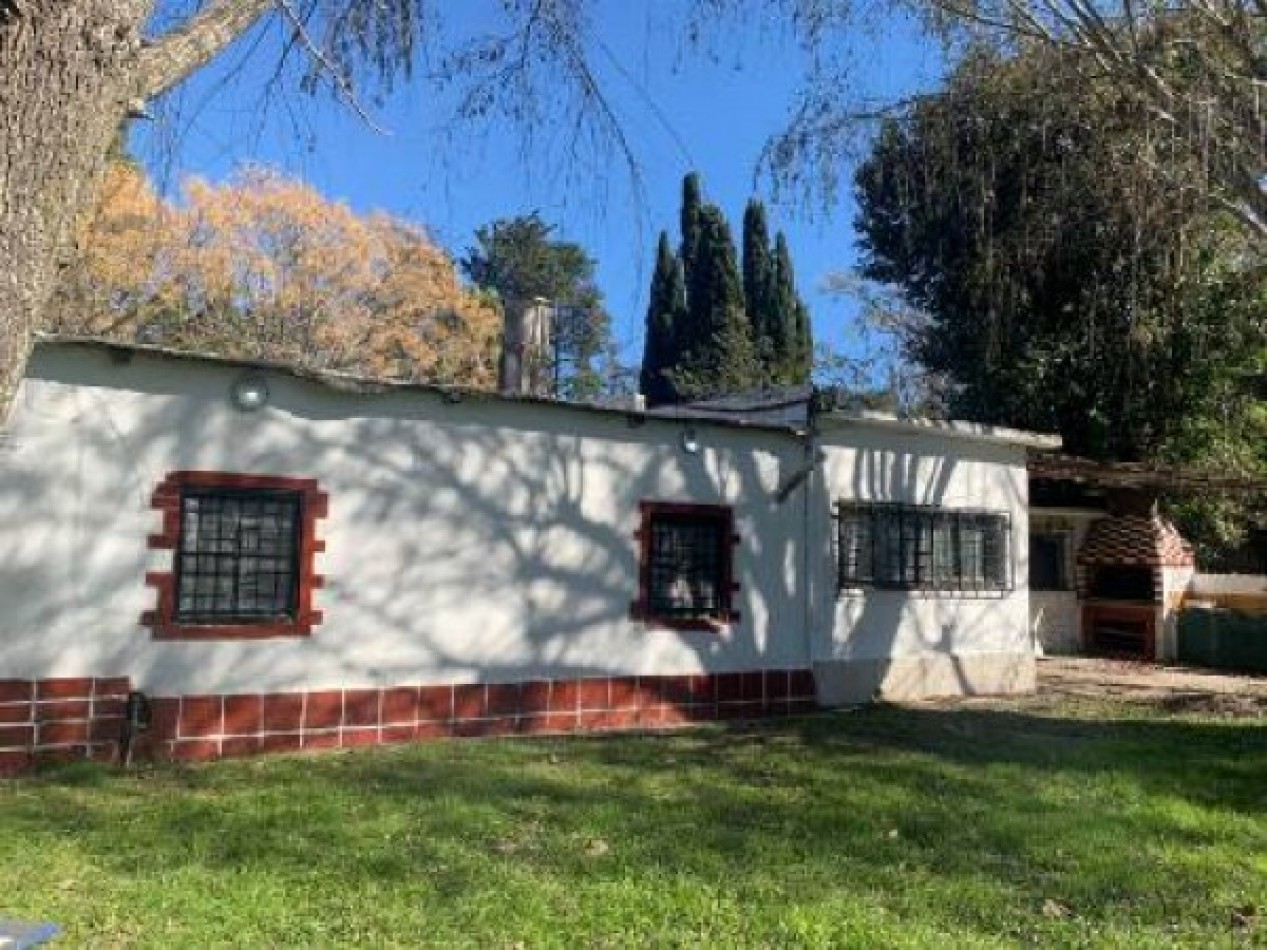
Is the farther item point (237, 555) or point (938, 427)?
point (938, 427)

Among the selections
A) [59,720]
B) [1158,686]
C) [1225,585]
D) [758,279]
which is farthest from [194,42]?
[758,279]

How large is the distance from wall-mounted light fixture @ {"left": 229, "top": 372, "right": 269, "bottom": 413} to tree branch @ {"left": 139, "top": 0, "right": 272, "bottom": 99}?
6.56 m

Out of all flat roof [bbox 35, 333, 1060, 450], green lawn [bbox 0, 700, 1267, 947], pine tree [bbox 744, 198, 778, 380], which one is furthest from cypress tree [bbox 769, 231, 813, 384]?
green lawn [bbox 0, 700, 1267, 947]

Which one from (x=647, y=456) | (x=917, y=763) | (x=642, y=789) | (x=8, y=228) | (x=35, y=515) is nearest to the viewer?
(x=8, y=228)

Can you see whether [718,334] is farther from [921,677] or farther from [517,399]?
[517,399]

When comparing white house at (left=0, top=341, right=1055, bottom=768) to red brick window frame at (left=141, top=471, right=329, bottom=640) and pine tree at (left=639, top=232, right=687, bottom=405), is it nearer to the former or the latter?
red brick window frame at (left=141, top=471, right=329, bottom=640)

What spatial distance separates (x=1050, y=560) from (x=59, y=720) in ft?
60.3

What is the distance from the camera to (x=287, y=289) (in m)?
32.0

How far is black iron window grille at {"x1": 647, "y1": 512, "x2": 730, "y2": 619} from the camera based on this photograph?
42.5 ft

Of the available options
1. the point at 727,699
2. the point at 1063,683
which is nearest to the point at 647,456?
the point at 727,699

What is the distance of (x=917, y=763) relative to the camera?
33.0 ft

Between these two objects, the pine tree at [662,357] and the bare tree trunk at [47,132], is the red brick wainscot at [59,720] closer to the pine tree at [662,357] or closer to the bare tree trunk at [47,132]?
the bare tree trunk at [47,132]

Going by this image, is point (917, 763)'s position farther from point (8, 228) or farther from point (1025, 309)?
point (1025, 309)

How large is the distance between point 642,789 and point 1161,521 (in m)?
16.8
